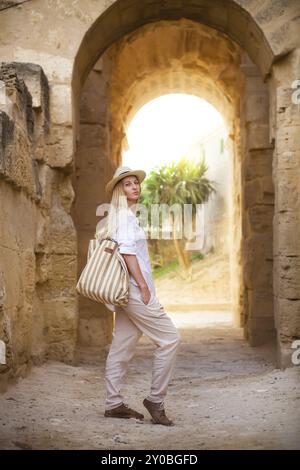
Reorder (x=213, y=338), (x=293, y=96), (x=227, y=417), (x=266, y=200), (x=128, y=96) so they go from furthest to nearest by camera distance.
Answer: (x=128, y=96), (x=213, y=338), (x=266, y=200), (x=293, y=96), (x=227, y=417)

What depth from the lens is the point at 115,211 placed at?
12.6ft

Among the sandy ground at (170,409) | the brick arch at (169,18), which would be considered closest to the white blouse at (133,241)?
the sandy ground at (170,409)

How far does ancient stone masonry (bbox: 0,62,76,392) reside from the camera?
12.8 ft

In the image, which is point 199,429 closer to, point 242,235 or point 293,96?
point 293,96

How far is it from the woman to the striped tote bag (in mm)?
64

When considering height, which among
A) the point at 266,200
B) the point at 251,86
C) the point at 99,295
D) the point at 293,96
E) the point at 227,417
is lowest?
the point at 227,417

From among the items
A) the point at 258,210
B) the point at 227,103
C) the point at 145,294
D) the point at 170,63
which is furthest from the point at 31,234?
the point at 227,103

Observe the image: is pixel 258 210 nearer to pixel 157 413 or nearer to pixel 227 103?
pixel 227 103

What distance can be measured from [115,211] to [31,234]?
1.26m

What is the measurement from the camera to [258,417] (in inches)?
145

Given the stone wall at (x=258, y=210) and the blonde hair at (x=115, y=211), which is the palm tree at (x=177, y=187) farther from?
the blonde hair at (x=115, y=211)

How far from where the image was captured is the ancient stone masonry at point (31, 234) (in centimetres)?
391
